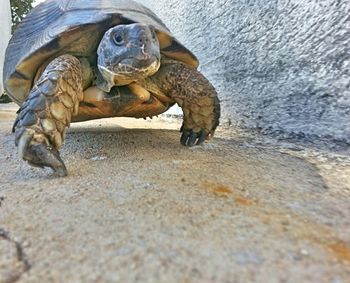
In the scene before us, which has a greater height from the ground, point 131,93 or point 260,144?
point 131,93

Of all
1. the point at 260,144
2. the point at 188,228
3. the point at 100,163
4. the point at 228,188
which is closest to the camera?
the point at 188,228

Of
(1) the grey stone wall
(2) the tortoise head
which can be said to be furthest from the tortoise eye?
(1) the grey stone wall

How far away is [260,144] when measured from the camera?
2176mm

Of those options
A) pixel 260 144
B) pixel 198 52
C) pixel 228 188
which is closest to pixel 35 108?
pixel 228 188

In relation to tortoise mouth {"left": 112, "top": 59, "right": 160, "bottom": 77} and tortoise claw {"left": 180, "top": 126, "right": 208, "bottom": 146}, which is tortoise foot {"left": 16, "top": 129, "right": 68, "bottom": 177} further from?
tortoise claw {"left": 180, "top": 126, "right": 208, "bottom": 146}

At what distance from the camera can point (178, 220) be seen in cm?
95

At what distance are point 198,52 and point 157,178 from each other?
2308 mm

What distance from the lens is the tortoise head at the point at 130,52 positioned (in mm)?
1617

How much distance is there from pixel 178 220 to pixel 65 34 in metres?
1.41

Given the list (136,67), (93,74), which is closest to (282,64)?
(136,67)

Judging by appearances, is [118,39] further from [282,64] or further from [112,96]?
[282,64]

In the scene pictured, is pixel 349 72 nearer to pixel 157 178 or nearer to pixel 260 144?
pixel 260 144

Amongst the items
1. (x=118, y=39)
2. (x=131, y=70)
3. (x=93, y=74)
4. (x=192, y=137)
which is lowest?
(x=192, y=137)

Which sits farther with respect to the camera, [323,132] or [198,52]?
[198,52]
